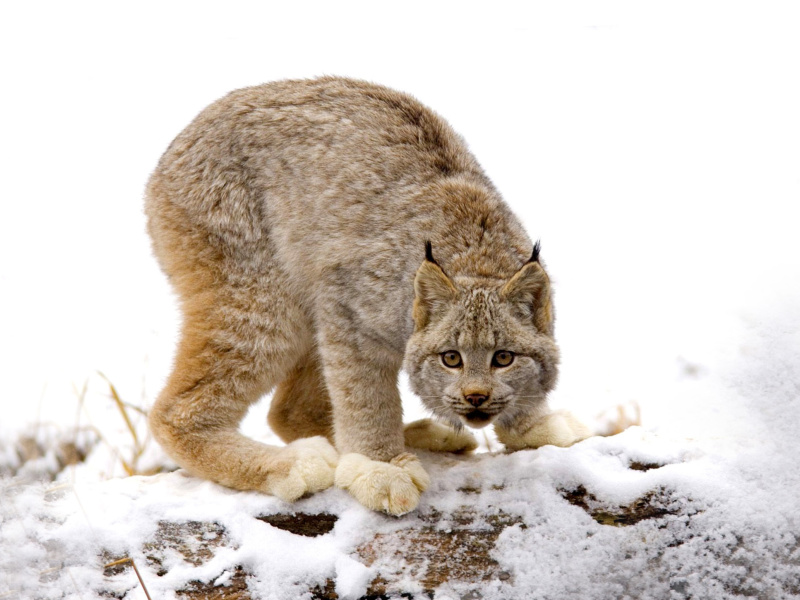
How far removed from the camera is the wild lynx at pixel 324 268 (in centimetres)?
399

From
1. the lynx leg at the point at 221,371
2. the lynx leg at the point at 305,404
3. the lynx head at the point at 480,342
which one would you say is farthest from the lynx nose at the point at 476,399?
the lynx leg at the point at 305,404

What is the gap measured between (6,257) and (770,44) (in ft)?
16.6

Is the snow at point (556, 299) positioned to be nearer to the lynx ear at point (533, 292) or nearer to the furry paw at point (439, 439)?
the furry paw at point (439, 439)

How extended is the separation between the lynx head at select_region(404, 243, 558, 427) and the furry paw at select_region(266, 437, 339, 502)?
0.65 metres

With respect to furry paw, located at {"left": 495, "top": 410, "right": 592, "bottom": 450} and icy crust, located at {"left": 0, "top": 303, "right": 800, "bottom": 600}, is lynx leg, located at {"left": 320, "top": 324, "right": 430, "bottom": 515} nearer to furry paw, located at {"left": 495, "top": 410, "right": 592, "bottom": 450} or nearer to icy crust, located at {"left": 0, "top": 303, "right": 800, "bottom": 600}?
icy crust, located at {"left": 0, "top": 303, "right": 800, "bottom": 600}

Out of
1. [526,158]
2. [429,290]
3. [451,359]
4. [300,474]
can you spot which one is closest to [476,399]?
[451,359]

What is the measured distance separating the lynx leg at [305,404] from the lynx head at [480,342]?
1.18 meters

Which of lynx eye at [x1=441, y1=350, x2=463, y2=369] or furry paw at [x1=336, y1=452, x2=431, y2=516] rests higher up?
lynx eye at [x1=441, y1=350, x2=463, y2=369]

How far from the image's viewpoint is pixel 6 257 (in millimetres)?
5227

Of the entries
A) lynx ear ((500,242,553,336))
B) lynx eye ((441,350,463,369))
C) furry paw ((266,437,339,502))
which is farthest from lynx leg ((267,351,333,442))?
lynx ear ((500,242,553,336))

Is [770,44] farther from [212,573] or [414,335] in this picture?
[212,573]

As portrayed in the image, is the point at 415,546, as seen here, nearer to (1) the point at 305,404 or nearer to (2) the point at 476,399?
(2) the point at 476,399

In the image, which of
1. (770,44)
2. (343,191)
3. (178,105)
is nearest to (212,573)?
(343,191)

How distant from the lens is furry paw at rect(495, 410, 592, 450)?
13.9 ft
